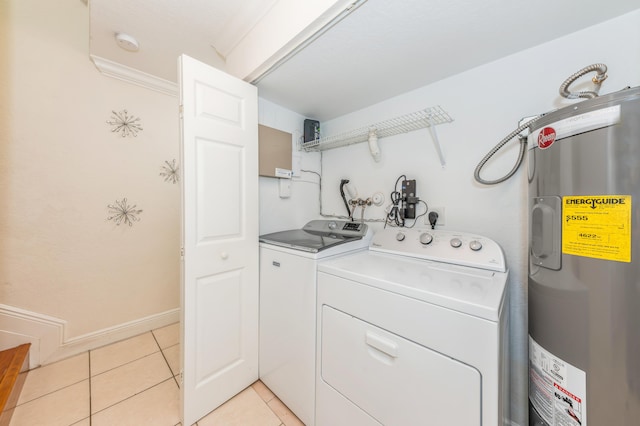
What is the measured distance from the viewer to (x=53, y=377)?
1588 mm

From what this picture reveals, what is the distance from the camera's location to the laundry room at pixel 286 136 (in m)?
1.11

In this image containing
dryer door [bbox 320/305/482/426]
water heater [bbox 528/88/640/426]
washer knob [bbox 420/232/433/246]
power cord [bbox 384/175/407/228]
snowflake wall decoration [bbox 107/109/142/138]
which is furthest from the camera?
snowflake wall decoration [bbox 107/109/142/138]

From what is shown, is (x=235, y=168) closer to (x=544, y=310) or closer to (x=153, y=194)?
(x=153, y=194)

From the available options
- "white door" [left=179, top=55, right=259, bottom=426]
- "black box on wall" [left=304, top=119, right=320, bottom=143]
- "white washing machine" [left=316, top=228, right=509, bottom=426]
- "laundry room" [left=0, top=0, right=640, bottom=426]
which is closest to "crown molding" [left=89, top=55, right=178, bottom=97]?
"laundry room" [left=0, top=0, right=640, bottom=426]

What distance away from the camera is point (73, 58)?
1.73 metres

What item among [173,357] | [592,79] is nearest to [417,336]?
[592,79]

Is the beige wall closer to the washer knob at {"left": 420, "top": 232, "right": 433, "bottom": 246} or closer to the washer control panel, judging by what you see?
the washer control panel

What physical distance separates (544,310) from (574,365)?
0.18 m

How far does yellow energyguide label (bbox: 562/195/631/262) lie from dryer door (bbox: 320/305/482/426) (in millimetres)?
546

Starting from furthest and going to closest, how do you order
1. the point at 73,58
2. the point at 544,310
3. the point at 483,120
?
1. the point at 73,58
2. the point at 483,120
3. the point at 544,310

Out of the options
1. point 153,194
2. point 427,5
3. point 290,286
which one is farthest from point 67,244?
point 427,5

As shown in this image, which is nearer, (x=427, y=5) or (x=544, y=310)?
(x=544, y=310)

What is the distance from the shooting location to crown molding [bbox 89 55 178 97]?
1.82m

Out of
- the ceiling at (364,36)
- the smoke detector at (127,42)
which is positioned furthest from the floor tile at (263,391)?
the smoke detector at (127,42)
